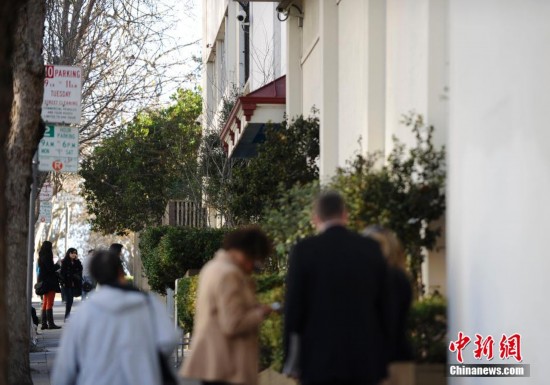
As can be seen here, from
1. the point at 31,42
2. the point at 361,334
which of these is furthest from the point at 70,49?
the point at 361,334

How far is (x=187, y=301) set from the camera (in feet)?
64.6

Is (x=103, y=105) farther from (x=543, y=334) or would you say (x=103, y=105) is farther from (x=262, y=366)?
(x=543, y=334)

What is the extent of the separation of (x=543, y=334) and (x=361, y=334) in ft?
7.44

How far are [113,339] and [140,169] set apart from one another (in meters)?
35.0

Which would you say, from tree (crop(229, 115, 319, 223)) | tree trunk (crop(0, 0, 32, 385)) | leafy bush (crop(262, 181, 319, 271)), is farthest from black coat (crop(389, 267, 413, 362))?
tree (crop(229, 115, 319, 223))

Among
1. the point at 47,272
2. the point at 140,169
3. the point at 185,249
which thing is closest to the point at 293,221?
the point at 185,249

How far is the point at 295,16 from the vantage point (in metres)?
21.2

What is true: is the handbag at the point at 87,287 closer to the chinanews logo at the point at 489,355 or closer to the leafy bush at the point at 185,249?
the leafy bush at the point at 185,249

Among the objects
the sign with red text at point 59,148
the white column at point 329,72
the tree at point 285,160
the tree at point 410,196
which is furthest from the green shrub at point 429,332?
the sign with red text at point 59,148

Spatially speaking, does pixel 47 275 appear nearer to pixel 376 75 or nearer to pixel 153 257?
pixel 153 257

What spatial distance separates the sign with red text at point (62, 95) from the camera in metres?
17.0

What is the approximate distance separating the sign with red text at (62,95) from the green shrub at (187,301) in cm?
338

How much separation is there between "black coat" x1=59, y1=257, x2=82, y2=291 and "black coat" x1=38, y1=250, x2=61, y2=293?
155 centimetres

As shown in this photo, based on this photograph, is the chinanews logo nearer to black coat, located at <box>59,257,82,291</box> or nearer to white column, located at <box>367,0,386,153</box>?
white column, located at <box>367,0,386,153</box>
